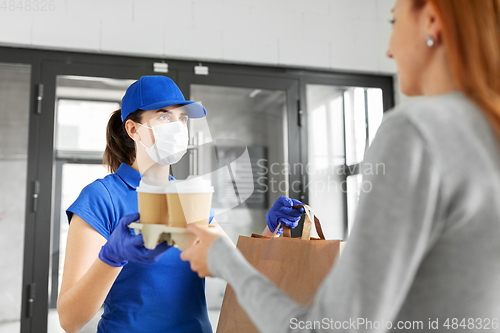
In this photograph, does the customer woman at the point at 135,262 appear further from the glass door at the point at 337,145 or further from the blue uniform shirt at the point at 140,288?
the glass door at the point at 337,145

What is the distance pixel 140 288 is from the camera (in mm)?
984

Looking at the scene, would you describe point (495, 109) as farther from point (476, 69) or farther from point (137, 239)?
point (137, 239)

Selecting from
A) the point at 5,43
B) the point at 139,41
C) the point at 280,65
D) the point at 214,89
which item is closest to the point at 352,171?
the point at 280,65

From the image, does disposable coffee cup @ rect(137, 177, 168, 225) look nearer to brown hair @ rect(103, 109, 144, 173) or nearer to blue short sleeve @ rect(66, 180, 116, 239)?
blue short sleeve @ rect(66, 180, 116, 239)

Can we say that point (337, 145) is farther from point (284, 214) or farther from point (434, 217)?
point (434, 217)

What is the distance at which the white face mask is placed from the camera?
81 cm

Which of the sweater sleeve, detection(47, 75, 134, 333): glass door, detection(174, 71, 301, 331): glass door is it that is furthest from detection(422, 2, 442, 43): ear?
detection(47, 75, 134, 333): glass door

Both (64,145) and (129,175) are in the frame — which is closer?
(129,175)

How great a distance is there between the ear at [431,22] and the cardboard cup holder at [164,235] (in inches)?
16.9

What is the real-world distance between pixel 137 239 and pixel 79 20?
178 centimetres

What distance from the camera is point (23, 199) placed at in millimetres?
1972

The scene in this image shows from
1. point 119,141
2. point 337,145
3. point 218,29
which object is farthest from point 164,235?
point 337,145

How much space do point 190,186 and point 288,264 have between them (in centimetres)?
35

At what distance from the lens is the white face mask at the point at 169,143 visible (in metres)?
0.81
